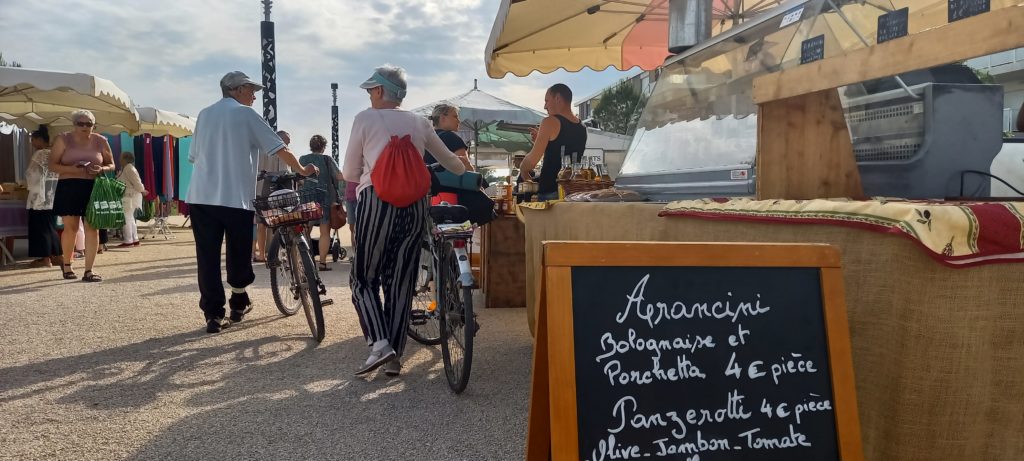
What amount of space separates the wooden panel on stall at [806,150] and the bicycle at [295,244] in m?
3.11

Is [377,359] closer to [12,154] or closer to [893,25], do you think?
[893,25]

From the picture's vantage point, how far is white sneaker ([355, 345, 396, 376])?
3752 millimetres

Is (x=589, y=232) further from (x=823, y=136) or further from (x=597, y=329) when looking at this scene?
(x=597, y=329)

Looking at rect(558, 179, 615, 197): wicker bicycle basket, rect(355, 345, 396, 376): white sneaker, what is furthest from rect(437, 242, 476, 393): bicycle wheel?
rect(558, 179, 615, 197): wicker bicycle basket

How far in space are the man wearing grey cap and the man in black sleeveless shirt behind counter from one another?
176 cm

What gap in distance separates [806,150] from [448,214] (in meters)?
1.92

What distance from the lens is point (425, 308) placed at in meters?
4.44

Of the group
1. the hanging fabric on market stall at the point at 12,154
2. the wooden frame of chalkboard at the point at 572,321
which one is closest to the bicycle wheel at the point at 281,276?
the wooden frame of chalkboard at the point at 572,321

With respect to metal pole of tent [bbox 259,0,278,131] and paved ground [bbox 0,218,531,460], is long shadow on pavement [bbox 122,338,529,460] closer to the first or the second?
paved ground [bbox 0,218,531,460]

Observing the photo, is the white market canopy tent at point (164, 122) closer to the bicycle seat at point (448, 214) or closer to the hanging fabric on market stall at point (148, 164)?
the hanging fabric on market stall at point (148, 164)

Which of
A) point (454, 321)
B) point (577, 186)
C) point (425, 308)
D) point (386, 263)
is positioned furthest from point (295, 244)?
point (577, 186)

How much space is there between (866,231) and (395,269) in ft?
8.57

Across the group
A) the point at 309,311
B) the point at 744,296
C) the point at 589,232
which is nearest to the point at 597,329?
the point at 744,296

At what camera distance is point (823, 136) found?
2.56 m
